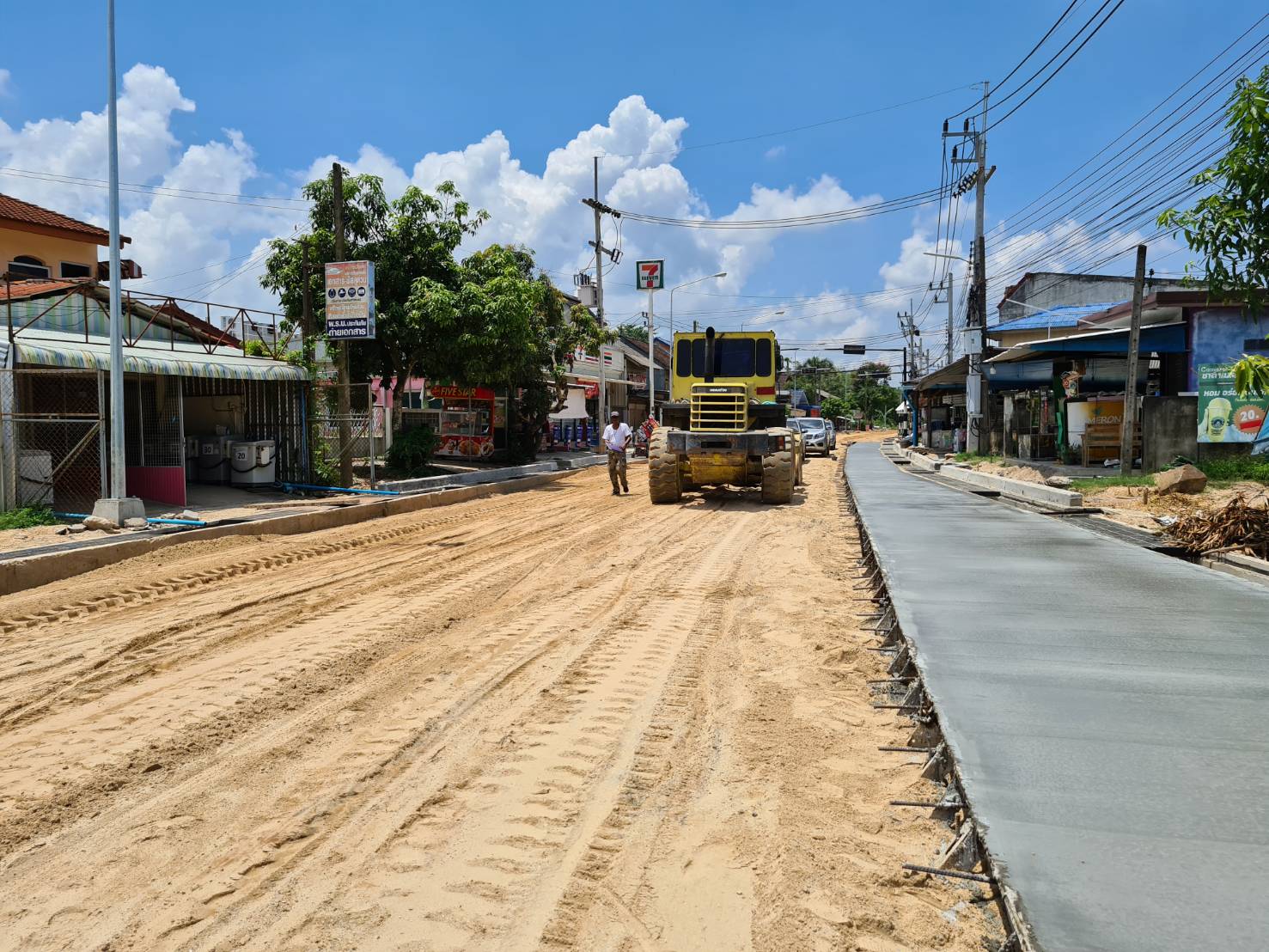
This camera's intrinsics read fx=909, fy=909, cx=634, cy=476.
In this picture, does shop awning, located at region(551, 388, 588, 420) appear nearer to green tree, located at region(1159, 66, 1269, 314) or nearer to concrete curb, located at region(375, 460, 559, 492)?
concrete curb, located at region(375, 460, 559, 492)

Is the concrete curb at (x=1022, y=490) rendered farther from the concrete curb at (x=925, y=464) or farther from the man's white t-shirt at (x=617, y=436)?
the man's white t-shirt at (x=617, y=436)

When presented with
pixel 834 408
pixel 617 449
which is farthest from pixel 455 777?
pixel 834 408

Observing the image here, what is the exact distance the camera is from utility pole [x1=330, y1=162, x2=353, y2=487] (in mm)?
19281

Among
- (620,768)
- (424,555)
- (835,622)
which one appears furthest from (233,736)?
(424,555)

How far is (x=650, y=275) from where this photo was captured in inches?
1721

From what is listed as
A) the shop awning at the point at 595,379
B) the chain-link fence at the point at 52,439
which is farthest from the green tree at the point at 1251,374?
the shop awning at the point at 595,379

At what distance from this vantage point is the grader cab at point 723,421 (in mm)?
17141

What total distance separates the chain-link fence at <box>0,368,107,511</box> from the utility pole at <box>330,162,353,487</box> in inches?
186

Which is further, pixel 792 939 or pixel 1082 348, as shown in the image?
pixel 1082 348

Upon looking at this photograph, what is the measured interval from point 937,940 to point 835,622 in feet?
16.1

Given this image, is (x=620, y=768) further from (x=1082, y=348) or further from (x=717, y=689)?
(x=1082, y=348)

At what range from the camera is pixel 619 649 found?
6871 millimetres

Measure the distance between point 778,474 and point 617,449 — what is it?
169 inches

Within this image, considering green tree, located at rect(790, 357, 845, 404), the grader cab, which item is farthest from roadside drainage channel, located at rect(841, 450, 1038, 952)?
green tree, located at rect(790, 357, 845, 404)
